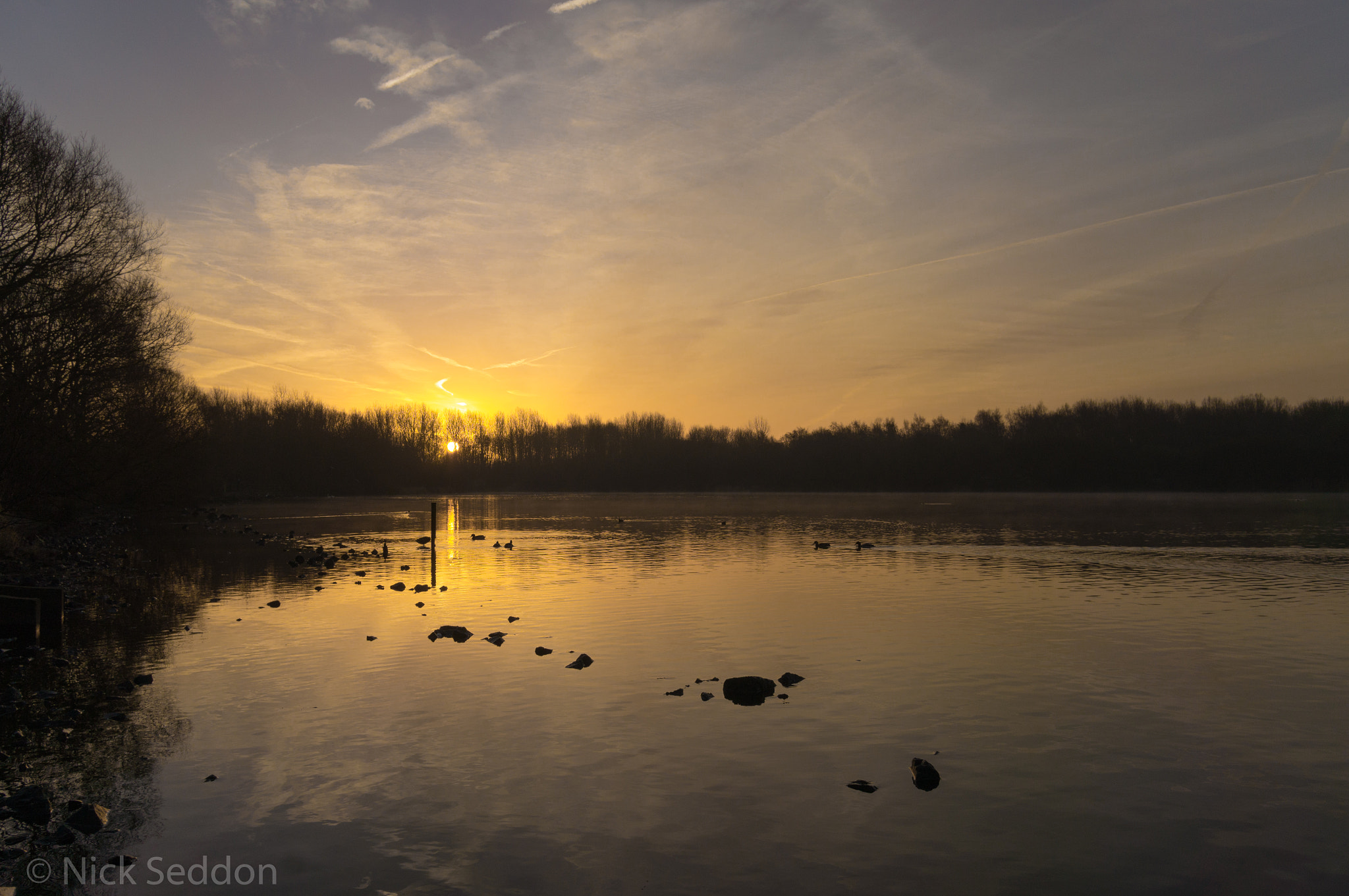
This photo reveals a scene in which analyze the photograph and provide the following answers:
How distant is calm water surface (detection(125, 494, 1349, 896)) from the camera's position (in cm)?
891

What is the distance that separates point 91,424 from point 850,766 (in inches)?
1521

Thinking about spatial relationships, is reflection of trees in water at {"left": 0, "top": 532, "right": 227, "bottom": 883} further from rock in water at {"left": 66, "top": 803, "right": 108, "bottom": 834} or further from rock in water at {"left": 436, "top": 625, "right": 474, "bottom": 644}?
rock in water at {"left": 436, "top": 625, "right": 474, "bottom": 644}

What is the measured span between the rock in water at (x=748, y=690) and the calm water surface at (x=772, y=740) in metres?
0.27

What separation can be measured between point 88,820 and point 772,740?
8781 mm

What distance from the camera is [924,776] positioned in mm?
10969

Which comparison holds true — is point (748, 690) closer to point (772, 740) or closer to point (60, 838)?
point (772, 740)

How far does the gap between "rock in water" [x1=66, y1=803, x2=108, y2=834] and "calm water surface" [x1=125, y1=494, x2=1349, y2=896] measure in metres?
0.58

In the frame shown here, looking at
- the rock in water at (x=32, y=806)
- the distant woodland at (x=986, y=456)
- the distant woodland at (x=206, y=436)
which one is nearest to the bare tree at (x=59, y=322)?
the distant woodland at (x=206, y=436)

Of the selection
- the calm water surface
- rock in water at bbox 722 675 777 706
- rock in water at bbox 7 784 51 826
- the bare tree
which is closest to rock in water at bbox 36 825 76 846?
rock in water at bbox 7 784 51 826

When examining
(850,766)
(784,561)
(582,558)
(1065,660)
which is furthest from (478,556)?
(850,766)

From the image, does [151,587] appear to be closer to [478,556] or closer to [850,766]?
[478,556]

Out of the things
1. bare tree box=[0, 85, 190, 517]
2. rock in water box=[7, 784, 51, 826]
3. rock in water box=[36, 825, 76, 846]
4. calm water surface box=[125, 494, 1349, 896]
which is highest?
bare tree box=[0, 85, 190, 517]

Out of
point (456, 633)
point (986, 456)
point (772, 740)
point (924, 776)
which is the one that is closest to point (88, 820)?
point (772, 740)

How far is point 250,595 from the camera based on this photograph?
94.3ft
